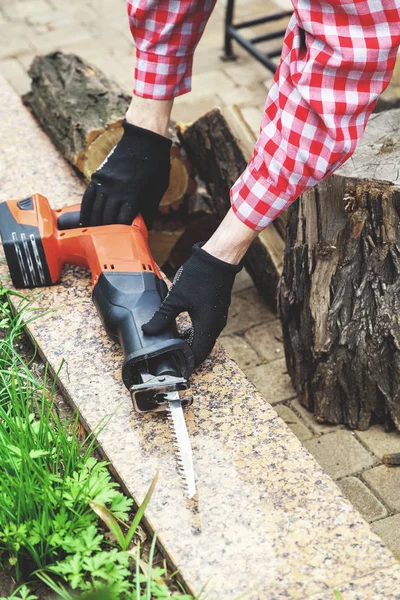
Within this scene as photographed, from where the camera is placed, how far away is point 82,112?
10.8ft

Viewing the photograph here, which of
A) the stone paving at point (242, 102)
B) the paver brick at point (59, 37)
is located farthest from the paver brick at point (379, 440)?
the paver brick at point (59, 37)

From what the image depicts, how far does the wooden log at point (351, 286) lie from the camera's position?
7.82 ft

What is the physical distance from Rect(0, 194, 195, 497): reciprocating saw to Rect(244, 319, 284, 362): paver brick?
81 centimetres

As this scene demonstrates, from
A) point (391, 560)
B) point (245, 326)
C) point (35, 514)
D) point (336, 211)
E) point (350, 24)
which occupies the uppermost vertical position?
point (350, 24)

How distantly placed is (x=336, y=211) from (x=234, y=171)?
847 millimetres

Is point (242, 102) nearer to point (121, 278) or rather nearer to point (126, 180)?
point (126, 180)

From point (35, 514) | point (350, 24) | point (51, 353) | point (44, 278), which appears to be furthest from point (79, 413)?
point (350, 24)

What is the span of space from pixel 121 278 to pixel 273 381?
35.4 inches

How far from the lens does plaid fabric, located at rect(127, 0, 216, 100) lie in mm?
2482

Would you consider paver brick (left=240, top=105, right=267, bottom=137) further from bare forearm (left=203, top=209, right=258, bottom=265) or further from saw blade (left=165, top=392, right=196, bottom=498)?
saw blade (left=165, top=392, right=196, bottom=498)

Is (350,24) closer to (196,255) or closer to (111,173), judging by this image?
(196,255)

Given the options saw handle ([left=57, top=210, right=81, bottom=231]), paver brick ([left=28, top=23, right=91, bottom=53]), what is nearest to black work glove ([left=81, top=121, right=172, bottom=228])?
saw handle ([left=57, top=210, right=81, bottom=231])

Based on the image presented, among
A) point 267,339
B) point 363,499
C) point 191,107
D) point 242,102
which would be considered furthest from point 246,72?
point 363,499

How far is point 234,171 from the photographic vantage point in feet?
10.5
